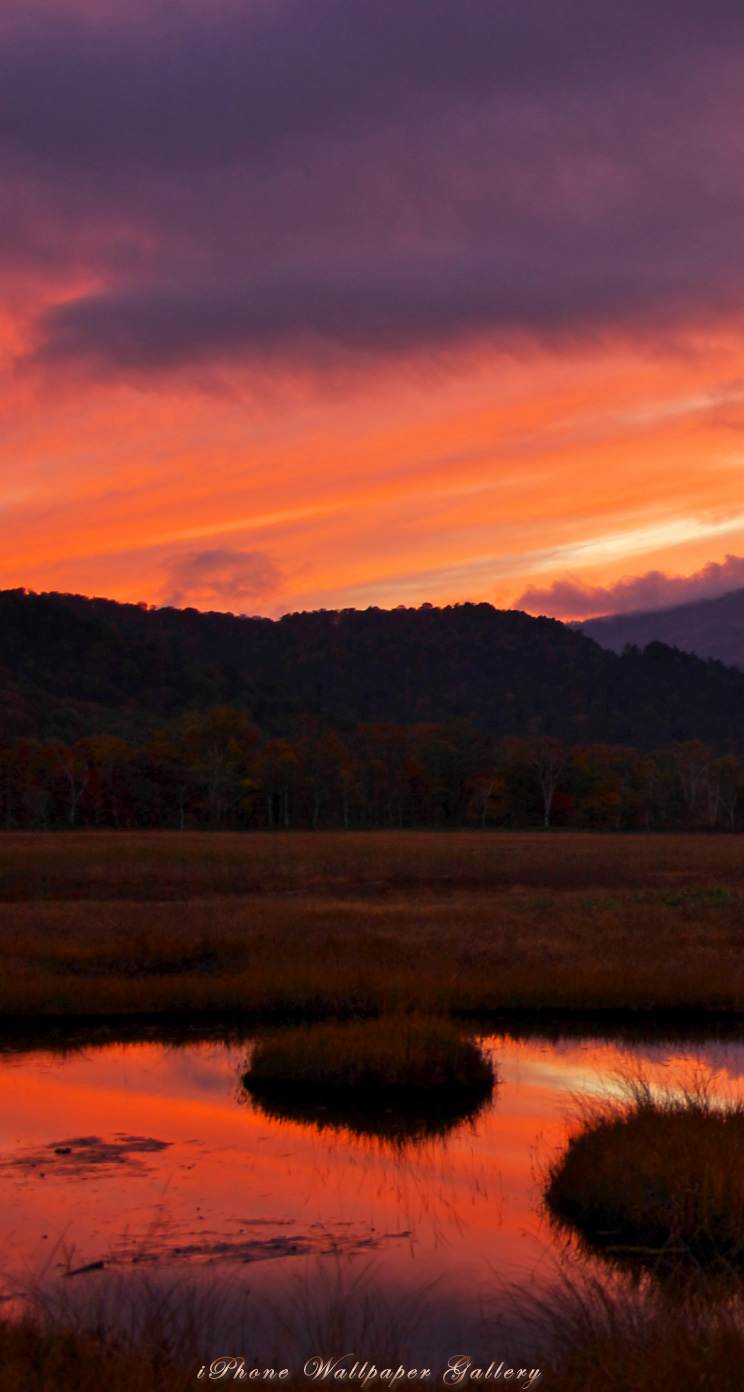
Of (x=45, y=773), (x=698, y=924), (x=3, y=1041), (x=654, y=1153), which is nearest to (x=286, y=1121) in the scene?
(x=654, y=1153)

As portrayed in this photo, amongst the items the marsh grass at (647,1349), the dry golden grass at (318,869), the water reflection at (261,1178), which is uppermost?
the marsh grass at (647,1349)

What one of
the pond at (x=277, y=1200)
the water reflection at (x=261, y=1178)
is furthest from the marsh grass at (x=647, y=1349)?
the water reflection at (x=261, y=1178)

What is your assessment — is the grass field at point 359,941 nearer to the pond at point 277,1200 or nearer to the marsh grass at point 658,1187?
the pond at point 277,1200

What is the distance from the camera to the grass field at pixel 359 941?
2195cm

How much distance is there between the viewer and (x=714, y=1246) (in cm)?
995

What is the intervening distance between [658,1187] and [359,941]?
55.8ft

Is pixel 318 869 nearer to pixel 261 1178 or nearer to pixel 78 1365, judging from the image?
pixel 261 1178

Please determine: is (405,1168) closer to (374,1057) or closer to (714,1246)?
(374,1057)

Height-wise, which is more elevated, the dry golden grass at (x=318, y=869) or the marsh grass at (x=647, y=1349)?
the marsh grass at (x=647, y=1349)

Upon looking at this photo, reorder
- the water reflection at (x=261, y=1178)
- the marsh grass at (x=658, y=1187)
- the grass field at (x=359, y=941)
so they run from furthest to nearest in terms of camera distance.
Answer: the grass field at (x=359, y=941), the water reflection at (x=261, y=1178), the marsh grass at (x=658, y=1187)

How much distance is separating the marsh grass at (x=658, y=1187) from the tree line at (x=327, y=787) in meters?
106

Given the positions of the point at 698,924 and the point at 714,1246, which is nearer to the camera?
the point at 714,1246

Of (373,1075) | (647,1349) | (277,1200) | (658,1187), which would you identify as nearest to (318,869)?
(373,1075)

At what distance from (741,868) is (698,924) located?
27.5 m
